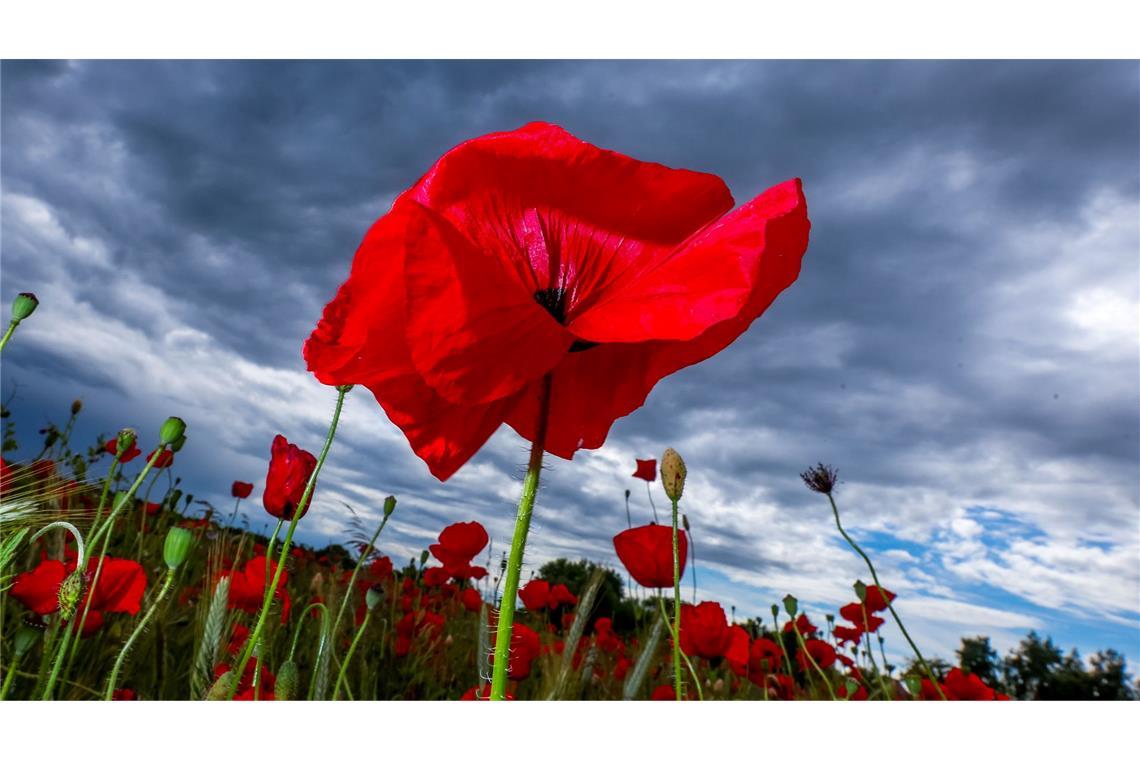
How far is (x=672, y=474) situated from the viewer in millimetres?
824

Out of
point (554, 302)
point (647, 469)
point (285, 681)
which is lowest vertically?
point (285, 681)

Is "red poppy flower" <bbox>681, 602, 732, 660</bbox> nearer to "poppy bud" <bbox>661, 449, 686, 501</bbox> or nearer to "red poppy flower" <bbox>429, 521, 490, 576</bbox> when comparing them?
"red poppy flower" <bbox>429, 521, 490, 576</bbox>

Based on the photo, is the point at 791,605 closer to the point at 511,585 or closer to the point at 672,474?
the point at 672,474

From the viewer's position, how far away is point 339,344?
0.49 meters

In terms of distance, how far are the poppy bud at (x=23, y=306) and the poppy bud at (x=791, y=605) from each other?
5.19ft

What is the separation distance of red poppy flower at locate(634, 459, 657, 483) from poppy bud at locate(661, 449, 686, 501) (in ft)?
4.56

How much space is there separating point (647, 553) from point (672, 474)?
0.65 metres

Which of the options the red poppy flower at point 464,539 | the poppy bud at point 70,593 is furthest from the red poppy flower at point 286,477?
the red poppy flower at point 464,539

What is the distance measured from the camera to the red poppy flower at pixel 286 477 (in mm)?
1059

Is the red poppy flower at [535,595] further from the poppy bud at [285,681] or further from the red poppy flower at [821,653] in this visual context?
the poppy bud at [285,681]

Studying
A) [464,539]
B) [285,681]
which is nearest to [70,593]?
[285,681]

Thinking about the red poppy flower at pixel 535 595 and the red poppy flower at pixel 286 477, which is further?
the red poppy flower at pixel 535 595
